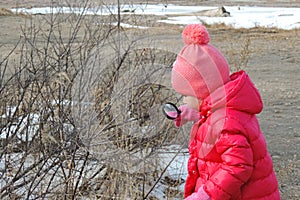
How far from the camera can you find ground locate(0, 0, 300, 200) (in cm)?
507

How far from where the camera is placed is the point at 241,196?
2.53m

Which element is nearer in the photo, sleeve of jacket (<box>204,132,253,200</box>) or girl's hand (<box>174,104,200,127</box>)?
sleeve of jacket (<box>204,132,253,200</box>)

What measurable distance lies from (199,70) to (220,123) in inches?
9.1

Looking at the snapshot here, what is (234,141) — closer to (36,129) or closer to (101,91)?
(101,91)

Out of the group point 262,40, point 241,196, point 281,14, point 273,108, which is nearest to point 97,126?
point 241,196

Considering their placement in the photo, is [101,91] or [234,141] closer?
[234,141]

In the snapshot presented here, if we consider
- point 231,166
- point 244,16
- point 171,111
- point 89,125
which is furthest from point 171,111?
point 244,16

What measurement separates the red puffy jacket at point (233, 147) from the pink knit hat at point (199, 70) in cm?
4

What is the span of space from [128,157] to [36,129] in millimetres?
670

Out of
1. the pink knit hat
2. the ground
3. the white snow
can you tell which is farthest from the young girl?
the white snow

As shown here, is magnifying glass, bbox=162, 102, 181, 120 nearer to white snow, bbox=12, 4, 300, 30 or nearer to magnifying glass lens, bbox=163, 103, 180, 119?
magnifying glass lens, bbox=163, 103, 180, 119

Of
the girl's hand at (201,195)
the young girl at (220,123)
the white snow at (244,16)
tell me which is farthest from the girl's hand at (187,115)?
the white snow at (244,16)

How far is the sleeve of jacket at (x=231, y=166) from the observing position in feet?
7.82

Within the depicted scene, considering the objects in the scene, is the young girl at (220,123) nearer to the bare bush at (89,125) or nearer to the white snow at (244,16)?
the bare bush at (89,125)
